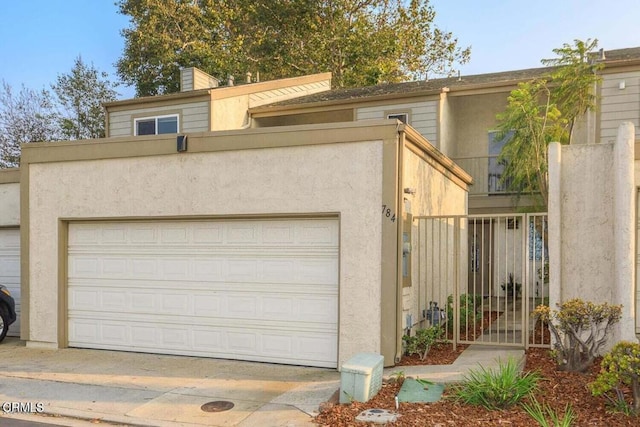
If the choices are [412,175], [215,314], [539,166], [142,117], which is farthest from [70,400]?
[142,117]

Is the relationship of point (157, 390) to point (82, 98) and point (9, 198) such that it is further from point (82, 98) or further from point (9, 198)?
point (82, 98)

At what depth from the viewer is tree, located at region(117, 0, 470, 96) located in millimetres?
25859

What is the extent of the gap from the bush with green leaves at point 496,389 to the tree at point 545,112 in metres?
6.18

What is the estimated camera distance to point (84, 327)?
10.1 metres

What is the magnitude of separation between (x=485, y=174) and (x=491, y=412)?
11.4 metres

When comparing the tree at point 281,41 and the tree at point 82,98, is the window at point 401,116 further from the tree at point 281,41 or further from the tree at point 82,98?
the tree at point 82,98

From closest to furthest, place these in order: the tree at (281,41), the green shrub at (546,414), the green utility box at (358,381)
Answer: the green shrub at (546,414) < the green utility box at (358,381) < the tree at (281,41)

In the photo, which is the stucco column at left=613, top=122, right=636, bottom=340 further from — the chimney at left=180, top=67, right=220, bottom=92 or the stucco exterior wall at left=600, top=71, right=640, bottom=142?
the chimney at left=180, top=67, right=220, bottom=92

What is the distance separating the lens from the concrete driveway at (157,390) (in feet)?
20.9

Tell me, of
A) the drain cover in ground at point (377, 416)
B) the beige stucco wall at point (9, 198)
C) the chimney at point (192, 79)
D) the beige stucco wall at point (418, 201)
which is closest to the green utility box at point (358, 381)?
→ the drain cover in ground at point (377, 416)

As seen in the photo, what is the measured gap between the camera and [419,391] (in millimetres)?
6754

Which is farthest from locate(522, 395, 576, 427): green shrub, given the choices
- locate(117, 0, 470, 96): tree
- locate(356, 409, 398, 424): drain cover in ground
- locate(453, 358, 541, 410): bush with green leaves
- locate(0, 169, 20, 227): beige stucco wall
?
locate(117, 0, 470, 96): tree

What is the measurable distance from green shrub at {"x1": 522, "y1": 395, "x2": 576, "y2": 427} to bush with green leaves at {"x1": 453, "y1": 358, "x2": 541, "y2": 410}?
16cm

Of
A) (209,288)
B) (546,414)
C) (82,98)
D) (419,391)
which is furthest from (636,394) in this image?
(82,98)
